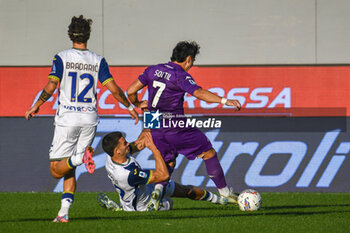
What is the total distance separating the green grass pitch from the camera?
272 inches

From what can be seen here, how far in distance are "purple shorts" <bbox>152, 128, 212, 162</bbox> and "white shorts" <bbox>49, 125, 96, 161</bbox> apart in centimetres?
143

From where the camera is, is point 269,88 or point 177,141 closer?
point 177,141

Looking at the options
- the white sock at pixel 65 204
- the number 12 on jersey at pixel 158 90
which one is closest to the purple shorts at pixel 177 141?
the number 12 on jersey at pixel 158 90

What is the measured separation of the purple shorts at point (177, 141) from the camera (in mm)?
8445

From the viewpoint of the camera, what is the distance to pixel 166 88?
8.39 metres

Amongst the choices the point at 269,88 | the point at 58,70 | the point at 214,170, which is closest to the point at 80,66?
the point at 58,70

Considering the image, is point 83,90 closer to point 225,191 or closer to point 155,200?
point 155,200

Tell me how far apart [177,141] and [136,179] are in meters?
0.82

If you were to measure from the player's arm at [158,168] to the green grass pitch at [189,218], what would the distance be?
462 millimetres

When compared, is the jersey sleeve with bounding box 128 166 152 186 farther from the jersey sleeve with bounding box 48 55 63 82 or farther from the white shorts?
the jersey sleeve with bounding box 48 55 63 82

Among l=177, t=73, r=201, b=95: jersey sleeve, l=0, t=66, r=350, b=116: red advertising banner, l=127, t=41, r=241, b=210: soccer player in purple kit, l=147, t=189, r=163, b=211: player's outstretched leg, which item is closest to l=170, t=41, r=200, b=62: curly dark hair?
l=127, t=41, r=241, b=210: soccer player in purple kit

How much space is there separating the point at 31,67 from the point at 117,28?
1823mm

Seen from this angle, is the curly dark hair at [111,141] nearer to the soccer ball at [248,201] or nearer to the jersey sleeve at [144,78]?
the jersey sleeve at [144,78]

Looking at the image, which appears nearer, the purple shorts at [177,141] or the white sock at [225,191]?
the purple shorts at [177,141]
